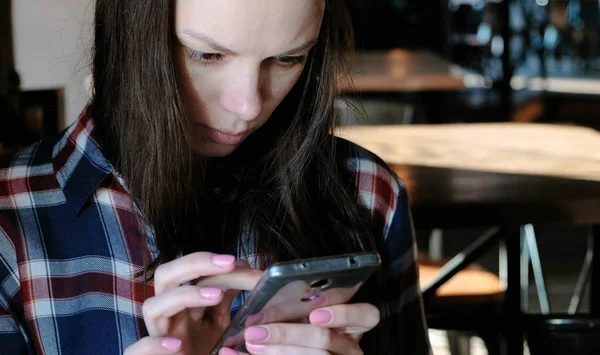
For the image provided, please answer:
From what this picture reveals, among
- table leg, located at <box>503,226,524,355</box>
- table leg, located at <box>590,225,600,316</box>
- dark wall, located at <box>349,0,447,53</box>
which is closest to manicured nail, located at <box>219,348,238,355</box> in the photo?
table leg, located at <box>503,226,524,355</box>

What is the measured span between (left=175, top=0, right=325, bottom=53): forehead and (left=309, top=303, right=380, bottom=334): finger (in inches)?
10.9

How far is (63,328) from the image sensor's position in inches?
37.6

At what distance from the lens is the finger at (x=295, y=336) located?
77cm

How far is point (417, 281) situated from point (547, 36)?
26.4 feet

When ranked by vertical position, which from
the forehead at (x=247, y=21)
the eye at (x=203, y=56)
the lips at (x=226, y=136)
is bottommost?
the lips at (x=226, y=136)

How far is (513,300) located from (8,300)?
133 centimetres

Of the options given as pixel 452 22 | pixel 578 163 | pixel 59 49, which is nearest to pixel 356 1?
pixel 452 22

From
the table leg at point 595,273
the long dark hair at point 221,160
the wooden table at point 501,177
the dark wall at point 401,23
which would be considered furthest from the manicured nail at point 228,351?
the dark wall at point 401,23

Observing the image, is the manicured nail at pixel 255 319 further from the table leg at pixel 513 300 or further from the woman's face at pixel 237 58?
the table leg at pixel 513 300

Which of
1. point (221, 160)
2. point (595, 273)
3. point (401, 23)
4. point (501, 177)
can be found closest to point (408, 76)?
point (595, 273)

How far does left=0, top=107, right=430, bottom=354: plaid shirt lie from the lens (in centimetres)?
94

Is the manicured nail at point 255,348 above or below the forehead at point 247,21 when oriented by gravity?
below

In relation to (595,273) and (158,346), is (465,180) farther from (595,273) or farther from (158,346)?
(158,346)

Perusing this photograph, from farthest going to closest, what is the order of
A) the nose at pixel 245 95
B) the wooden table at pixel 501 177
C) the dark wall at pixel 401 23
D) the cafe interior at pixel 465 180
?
the dark wall at pixel 401 23, the wooden table at pixel 501 177, the cafe interior at pixel 465 180, the nose at pixel 245 95
